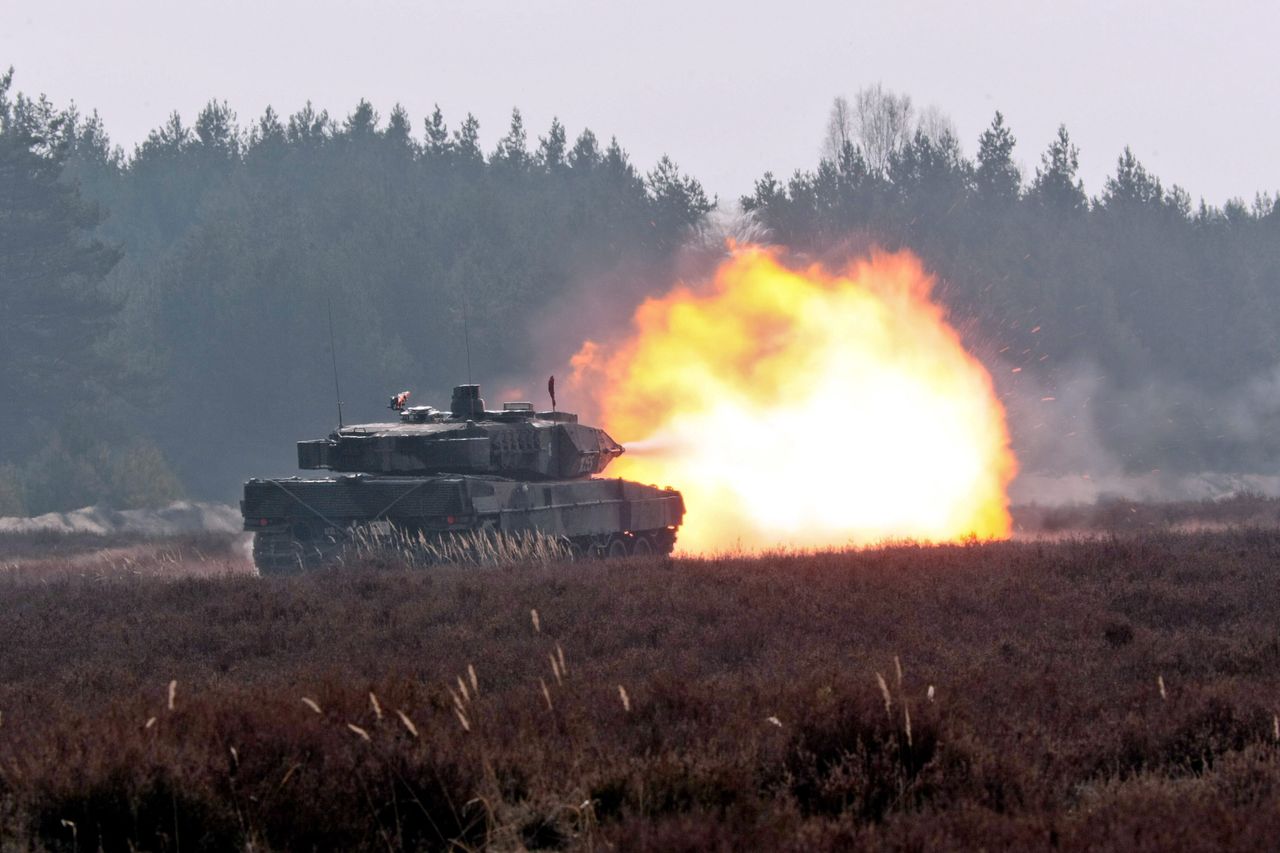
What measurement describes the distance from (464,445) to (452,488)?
1.53 meters

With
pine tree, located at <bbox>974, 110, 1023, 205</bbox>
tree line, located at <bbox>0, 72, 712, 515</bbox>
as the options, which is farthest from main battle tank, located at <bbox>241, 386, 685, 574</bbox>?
pine tree, located at <bbox>974, 110, 1023, 205</bbox>

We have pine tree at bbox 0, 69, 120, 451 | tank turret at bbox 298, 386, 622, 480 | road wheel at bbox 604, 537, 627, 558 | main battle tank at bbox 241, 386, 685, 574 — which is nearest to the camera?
main battle tank at bbox 241, 386, 685, 574

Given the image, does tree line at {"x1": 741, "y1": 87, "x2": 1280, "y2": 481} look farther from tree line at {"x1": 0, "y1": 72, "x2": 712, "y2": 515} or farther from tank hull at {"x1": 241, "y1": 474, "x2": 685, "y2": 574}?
tank hull at {"x1": 241, "y1": 474, "x2": 685, "y2": 574}

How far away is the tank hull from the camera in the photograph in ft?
69.6

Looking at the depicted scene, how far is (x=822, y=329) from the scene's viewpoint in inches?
1355

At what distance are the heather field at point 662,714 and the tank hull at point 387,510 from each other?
3.70 metres

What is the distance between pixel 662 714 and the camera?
9445 millimetres

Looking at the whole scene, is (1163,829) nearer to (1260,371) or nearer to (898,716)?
(898,716)

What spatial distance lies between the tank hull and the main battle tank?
0.5 inches

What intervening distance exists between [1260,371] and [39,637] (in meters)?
77.7

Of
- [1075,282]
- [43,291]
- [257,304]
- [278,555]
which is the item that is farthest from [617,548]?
[1075,282]

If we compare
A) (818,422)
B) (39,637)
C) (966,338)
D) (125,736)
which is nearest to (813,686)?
(125,736)

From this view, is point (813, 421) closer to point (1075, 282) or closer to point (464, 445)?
point (464, 445)

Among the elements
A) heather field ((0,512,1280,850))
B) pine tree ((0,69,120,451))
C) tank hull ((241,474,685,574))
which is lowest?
heather field ((0,512,1280,850))
